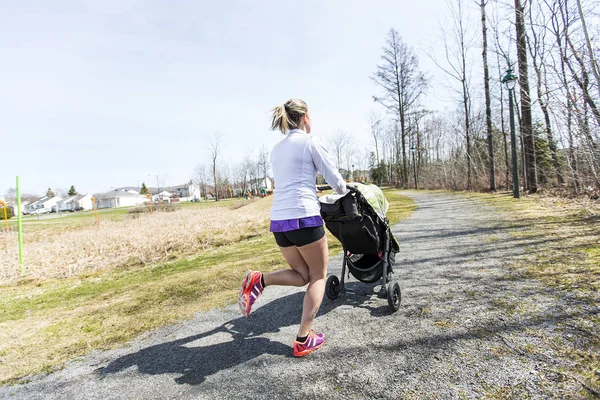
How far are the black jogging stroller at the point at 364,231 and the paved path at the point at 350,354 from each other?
25cm

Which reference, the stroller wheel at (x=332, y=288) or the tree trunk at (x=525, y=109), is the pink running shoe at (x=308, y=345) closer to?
the stroller wheel at (x=332, y=288)

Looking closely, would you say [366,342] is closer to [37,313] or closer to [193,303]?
[193,303]

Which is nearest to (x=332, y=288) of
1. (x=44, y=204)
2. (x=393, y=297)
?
(x=393, y=297)

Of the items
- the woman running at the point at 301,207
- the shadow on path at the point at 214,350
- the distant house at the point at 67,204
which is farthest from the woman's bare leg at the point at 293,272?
the distant house at the point at 67,204

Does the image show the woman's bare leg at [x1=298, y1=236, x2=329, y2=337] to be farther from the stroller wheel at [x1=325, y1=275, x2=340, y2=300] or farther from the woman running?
the stroller wheel at [x1=325, y1=275, x2=340, y2=300]

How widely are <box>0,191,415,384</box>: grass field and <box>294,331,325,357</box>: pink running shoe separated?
1744 millimetres

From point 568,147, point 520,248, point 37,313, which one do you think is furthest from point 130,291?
point 568,147

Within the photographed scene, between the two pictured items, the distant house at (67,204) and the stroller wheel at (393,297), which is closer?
the stroller wheel at (393,297)

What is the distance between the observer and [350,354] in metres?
2.49

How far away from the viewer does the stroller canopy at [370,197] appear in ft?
9.92

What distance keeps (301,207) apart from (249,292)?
901mm

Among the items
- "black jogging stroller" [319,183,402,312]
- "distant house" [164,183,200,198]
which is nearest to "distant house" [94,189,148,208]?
"distant house" [164,183,200,198]

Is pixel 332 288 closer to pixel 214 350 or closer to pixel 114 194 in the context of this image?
pixel 214 350

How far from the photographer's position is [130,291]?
5141mm
